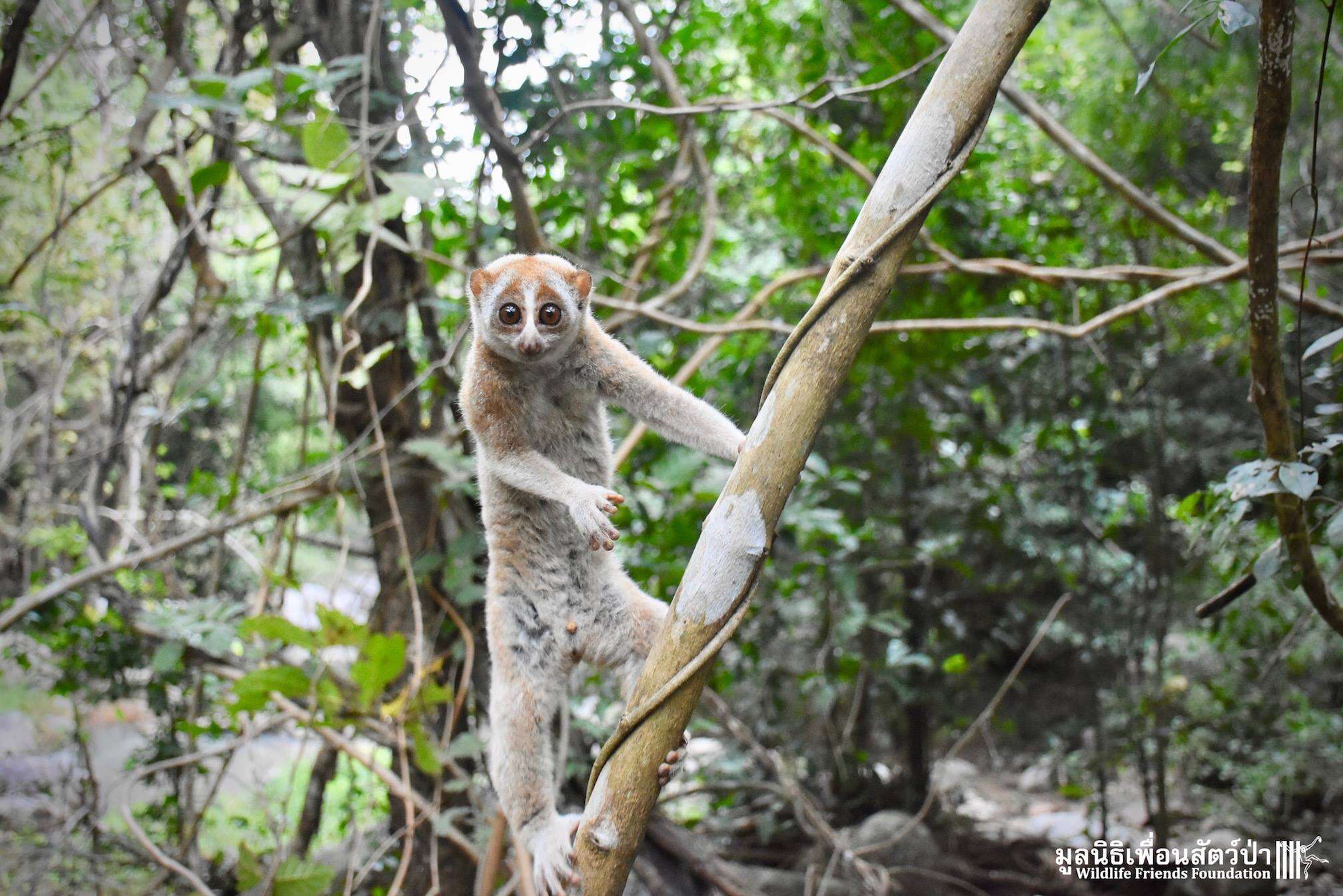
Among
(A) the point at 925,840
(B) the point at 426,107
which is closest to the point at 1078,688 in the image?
(A) the point at 925,840

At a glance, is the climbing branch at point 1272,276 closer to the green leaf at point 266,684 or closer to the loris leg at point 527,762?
the loris leg at point 527,762

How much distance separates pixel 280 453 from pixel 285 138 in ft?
13.6

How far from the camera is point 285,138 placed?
4.27 meters

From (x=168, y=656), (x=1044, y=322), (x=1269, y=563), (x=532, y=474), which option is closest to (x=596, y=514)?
(x=532, y=474)

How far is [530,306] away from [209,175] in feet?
7.21

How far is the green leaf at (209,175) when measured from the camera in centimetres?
373

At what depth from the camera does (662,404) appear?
8.21ft

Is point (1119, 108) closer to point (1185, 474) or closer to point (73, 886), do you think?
point (1185, 474)

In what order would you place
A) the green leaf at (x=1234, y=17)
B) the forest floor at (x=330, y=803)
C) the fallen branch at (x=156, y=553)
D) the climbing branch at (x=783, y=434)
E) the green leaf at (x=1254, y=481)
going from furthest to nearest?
the forest floor at (x=330, y=803) → the fallen branch at (x=156, y=553) → the green leaf at (x=1254, y=481) → the green leaf at (x=1234, y=17) → the climbing branch at (x=783, y=434)

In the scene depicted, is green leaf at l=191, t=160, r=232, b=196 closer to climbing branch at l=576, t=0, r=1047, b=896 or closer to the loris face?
the loris face

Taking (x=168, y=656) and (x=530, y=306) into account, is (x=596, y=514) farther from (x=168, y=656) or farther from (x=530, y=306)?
(x=168, y=656)

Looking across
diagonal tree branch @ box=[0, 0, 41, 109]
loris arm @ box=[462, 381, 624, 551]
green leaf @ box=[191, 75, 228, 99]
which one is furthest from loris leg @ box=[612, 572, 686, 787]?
diagonal tree branch @ box=[0, 0, 41, 109]

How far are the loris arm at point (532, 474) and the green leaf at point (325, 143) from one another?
153 cm

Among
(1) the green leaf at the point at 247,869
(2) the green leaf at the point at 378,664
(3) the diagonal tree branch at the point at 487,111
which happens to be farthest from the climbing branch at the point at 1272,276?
(1) the green leaf at the point at 247,869
